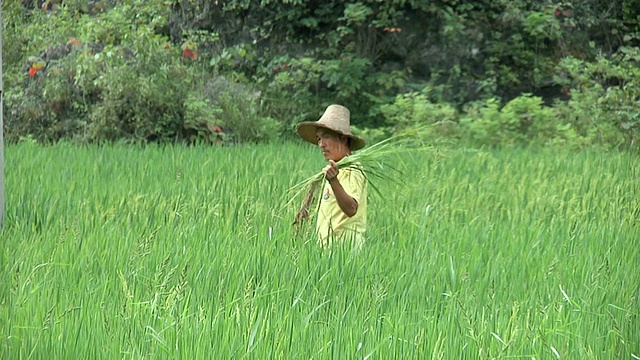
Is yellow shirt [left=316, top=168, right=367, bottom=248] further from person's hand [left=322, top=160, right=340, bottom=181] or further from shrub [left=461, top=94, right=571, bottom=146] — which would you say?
shrub [left=461, top=94, right=571, bottom=146]

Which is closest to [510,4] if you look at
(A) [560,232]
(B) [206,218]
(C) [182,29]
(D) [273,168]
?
(C) [182,29]

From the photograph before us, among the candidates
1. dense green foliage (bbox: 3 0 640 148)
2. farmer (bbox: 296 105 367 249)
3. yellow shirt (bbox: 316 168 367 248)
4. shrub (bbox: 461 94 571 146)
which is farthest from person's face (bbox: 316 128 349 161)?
shrub (bbox: 461 94 571 146)

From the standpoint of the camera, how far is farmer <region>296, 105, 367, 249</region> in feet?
12.7

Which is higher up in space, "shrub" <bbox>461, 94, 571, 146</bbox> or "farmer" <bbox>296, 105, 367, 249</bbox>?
"farmer" <bbox>296, 105, 367, 249</bbox>

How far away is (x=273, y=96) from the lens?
11.1m

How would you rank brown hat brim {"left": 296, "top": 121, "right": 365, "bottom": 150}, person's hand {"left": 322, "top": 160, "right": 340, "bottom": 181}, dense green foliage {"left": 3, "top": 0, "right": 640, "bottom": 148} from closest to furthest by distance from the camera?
person's hand {"left": 322, "top": 160, "right": 340, "bottom": 181}, brown hat brim {"left": 296, "top": 121, "right": 365, "bottom": 150}, dense green foliage {"left": 3, "top": 0, "right": 640, "bottom": 148}

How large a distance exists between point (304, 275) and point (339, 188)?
51 cm

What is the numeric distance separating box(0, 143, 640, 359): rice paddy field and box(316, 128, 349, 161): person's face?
0.31 m

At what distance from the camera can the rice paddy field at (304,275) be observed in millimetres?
2641

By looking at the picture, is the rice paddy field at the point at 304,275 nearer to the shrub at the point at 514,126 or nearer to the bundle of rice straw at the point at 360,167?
the bundle of rice straw at the point at 360,167

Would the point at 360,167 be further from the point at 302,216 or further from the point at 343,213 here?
the point at 302,216

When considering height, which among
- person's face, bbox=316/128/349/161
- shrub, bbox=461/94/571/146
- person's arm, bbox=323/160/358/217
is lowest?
shrub, bbox=461/94/571/146

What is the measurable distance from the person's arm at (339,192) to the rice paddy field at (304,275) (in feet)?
0.63

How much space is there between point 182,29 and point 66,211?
6.85 metres
